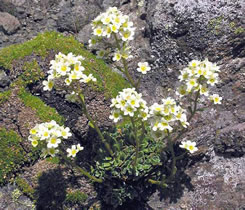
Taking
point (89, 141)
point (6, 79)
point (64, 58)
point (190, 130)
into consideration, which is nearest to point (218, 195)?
point (190, 130)

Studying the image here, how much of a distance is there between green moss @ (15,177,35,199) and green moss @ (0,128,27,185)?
178mm

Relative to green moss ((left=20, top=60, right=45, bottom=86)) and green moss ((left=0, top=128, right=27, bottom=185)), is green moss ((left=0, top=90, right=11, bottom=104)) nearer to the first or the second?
green moss ((left=20, top=60, right=45, bottom=86))

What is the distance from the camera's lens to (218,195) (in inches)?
187

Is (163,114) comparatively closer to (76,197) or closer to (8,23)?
(76,197)

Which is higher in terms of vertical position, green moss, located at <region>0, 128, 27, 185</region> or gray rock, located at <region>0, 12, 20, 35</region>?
gray rock, located at <region>0, 12, 20, 35</region>

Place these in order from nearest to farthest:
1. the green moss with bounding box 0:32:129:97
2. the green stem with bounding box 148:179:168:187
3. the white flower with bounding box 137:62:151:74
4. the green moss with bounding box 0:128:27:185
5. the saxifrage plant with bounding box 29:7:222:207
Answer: the saxifrage plant with bounding box 29:7:222:207, the white flower with bounding box 137:62:151:74, the green stem with bounding box 148:179:168:187, the green moss with bounding box 0:128:27:185, the green moss with bounding box 0:32:129:97

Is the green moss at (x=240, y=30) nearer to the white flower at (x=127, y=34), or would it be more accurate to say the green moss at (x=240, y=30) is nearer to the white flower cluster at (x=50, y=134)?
the white flower at (x=127, y=34)

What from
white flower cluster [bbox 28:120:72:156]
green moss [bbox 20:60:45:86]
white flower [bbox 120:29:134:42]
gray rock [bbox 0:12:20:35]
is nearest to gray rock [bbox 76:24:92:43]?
green moss [bbox 20:60:45:86]

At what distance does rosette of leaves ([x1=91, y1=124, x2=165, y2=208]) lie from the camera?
4766mm

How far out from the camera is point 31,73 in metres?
5.70

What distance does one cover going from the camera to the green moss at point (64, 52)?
19.1ft

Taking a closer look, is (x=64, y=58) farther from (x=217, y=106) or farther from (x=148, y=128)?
(x=217, y=106)

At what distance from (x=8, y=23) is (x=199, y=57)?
4160 mm

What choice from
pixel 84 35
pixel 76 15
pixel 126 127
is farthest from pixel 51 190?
pixel 76 15
